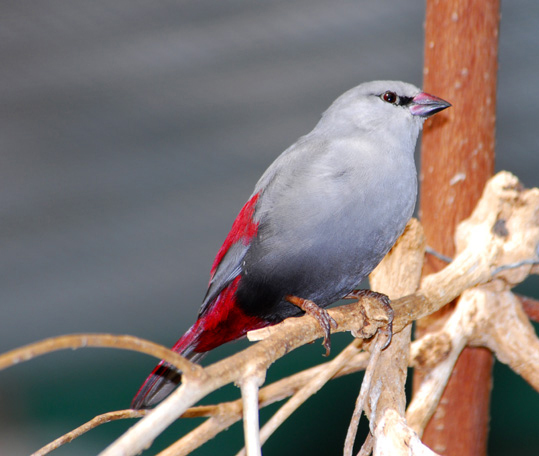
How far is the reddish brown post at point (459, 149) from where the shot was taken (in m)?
1.70

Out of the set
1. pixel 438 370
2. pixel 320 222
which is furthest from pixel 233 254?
pixel 438 370

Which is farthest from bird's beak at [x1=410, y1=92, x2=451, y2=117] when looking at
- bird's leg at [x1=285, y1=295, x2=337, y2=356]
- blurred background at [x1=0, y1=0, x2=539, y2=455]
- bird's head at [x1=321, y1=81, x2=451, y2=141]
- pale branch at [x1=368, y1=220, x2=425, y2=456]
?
blurred background at [x1=0, y1=0, x2=539, y2=455]

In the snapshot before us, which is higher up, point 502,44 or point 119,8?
point 119,8

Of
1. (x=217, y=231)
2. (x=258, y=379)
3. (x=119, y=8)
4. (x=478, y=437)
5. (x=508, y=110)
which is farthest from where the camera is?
(x=217, y=231)

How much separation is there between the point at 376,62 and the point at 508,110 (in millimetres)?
676

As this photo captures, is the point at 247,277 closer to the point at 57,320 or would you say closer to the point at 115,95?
the point at 115,95

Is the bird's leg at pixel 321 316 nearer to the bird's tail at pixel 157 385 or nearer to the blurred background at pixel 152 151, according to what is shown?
the bird's tail at pixel 157 385

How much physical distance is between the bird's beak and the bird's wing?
40cm

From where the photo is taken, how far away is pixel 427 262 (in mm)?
1881

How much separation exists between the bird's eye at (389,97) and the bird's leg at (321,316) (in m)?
0.49

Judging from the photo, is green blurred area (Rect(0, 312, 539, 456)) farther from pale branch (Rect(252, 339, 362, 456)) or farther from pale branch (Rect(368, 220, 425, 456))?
pale branch (Rect(252, 339, 362, 456))

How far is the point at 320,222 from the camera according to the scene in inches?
48.8

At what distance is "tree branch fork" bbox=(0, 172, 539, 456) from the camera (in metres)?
1.11

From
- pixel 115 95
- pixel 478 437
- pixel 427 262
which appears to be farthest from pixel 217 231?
pixel 478 437
